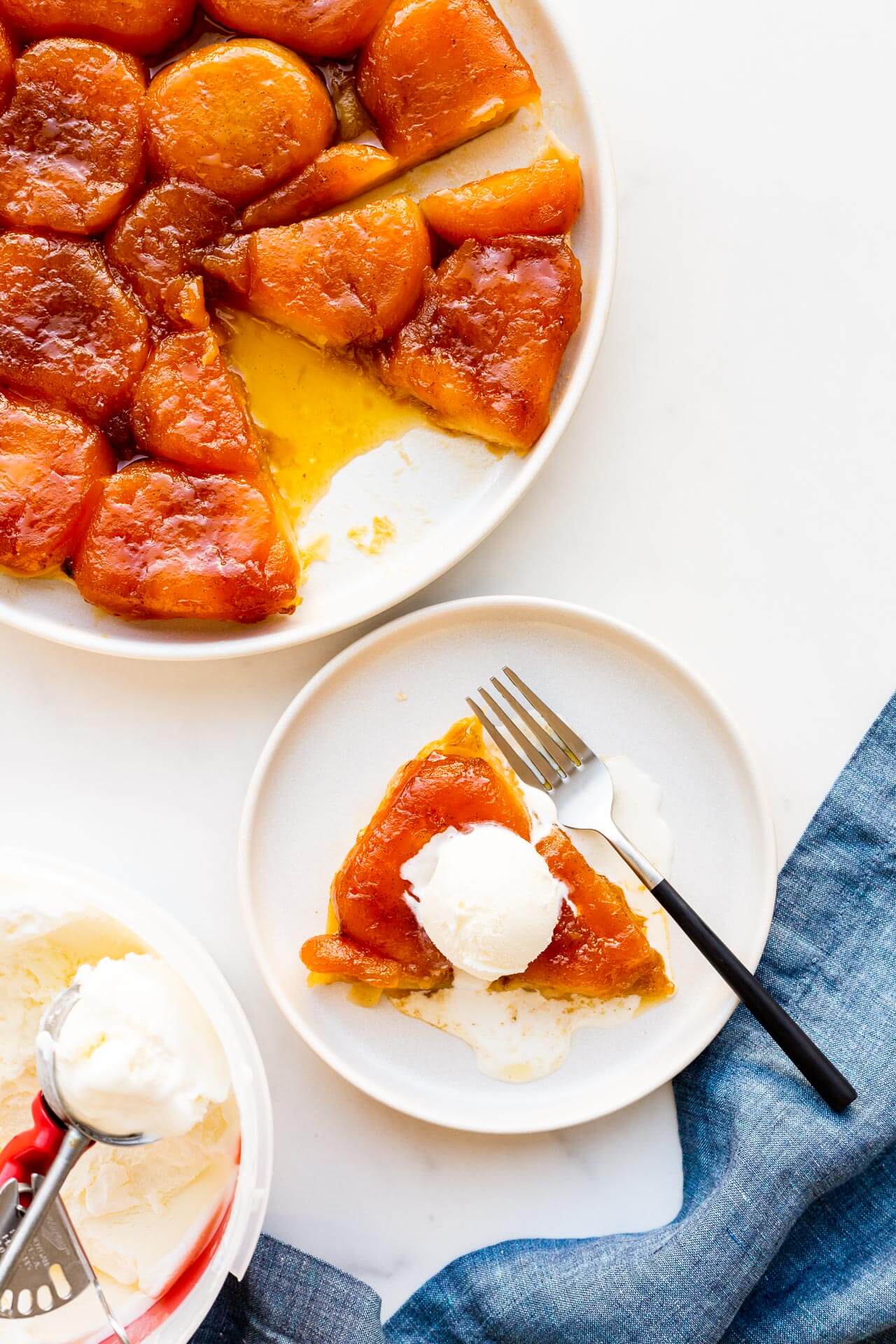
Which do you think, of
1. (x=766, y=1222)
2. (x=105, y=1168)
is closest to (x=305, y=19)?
(x=105, y=1168)

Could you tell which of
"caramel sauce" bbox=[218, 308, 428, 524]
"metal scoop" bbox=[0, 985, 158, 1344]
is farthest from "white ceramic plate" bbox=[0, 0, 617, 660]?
"metal scoop" bbox=[0, 985, 158, 1344]

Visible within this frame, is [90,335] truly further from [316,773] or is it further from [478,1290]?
[478,1290]

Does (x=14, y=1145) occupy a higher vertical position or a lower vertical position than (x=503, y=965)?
lower

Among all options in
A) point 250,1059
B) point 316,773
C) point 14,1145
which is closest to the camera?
point 14,1145

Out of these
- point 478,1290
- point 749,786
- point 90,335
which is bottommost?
point 478,1290

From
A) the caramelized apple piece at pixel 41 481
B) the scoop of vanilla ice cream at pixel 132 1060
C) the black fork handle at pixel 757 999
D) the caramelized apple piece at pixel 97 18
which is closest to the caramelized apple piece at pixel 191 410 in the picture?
the caramelized apple piece at pixel 41 481

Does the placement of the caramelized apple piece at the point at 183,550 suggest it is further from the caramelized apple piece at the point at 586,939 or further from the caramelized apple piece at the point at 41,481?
the caramelized apple piece at the point at 586,939

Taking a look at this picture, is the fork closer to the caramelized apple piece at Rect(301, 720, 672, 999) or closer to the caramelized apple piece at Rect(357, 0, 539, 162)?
the caramelized apple piece at Rect(301, 720, 672, 999)

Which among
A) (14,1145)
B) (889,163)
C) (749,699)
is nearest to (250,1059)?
(14,1145)
